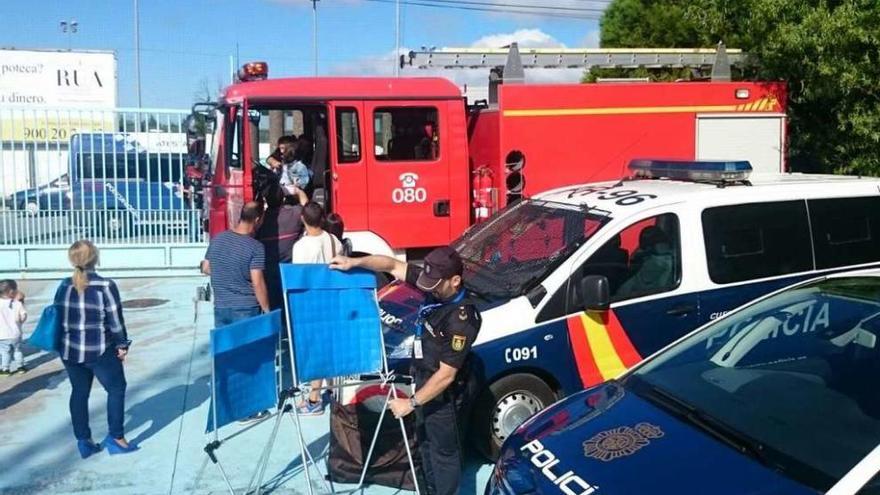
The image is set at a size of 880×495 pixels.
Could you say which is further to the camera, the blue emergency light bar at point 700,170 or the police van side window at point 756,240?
the blue emergency light bar at point 700,170

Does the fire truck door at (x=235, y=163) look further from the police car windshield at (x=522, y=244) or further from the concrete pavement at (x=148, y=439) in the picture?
the police car windshield at (x=522, y=244)

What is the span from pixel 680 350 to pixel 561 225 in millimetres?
1668

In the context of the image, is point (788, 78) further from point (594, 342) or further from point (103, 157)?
point (103, 157)

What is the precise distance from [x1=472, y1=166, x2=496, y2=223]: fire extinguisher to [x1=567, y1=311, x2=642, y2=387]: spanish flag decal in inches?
119

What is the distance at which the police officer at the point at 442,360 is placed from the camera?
4.11 metres

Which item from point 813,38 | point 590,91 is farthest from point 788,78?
point 590,91

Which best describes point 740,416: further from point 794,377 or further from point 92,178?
point 92,178

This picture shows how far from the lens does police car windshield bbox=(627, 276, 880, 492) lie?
3100 mm

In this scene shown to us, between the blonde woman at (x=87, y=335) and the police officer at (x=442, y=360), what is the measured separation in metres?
2.25

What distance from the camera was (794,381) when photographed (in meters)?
3.68

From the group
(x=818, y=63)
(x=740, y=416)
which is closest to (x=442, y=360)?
(x=740, y=416)

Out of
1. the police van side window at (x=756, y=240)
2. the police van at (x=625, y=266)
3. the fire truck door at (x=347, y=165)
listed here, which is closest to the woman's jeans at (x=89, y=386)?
the police van at (x=625, y=266)

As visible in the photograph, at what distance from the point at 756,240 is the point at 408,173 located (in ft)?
11.3

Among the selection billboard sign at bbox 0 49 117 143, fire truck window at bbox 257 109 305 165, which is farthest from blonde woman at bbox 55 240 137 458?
billboard sign at bbox 0 49 117 143
